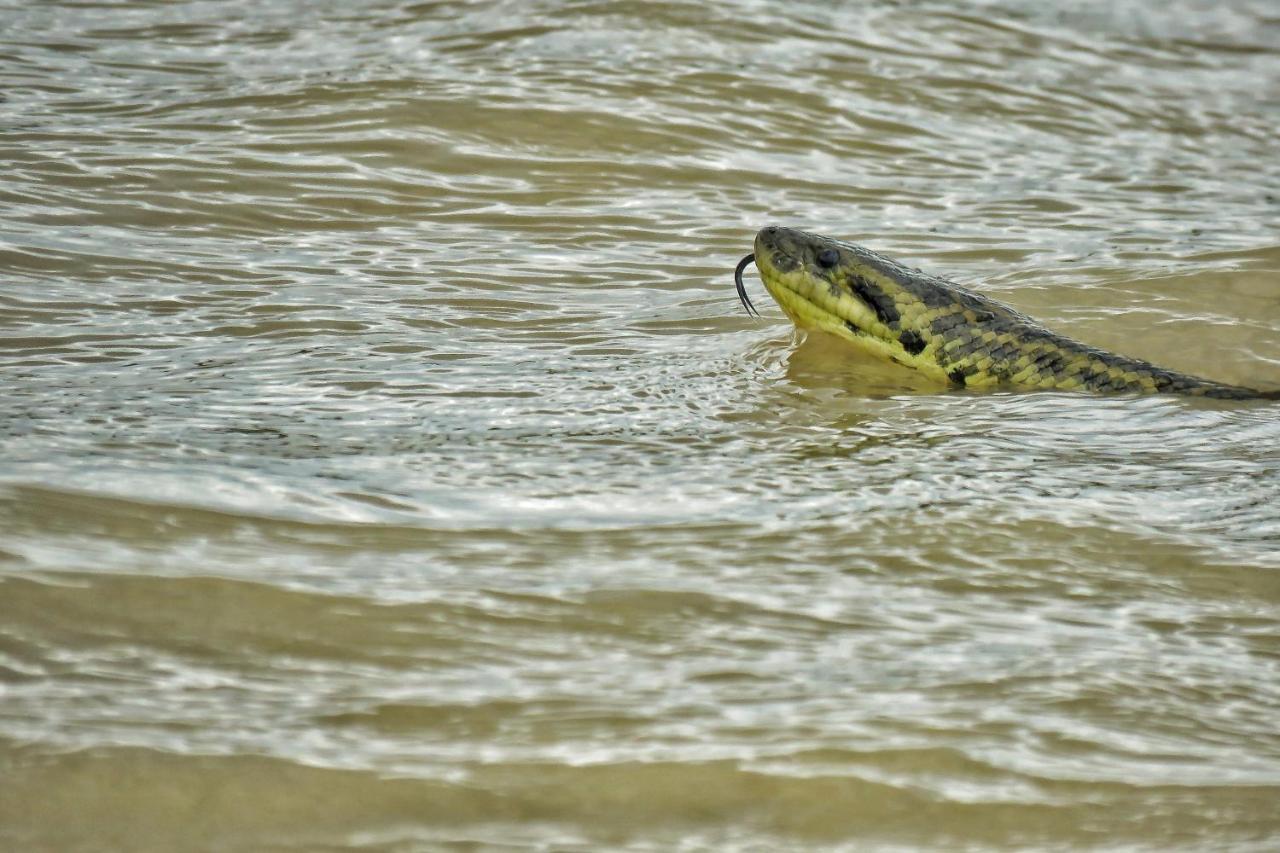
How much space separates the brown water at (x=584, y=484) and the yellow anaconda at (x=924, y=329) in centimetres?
14

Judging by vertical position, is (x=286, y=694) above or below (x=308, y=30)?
below

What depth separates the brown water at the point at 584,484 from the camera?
239 centimetres

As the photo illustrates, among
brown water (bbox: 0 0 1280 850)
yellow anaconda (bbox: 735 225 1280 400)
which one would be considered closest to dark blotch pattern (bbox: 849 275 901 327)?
yellow anaconda (bbox: 735 225 1280 400)

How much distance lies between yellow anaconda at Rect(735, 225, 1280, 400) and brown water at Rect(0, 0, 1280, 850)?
0.14 meters

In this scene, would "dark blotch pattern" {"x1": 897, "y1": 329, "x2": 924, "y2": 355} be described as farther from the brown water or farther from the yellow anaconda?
the brown water

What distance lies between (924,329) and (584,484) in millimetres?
1780

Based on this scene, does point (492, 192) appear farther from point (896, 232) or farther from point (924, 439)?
point (924, 439)

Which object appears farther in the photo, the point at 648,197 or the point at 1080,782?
the point at 648,197

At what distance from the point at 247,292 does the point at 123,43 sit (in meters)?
3.50

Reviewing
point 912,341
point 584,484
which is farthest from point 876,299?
point 584,484

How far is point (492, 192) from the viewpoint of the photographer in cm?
684

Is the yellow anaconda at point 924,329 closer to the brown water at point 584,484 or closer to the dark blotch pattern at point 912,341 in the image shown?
the dark blotch pattern at point 912,341

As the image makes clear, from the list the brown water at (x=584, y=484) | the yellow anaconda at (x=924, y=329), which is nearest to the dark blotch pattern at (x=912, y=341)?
the yellow anaconda at (x=924, y=329)

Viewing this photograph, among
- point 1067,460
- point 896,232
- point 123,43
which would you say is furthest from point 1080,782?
point 123,43
